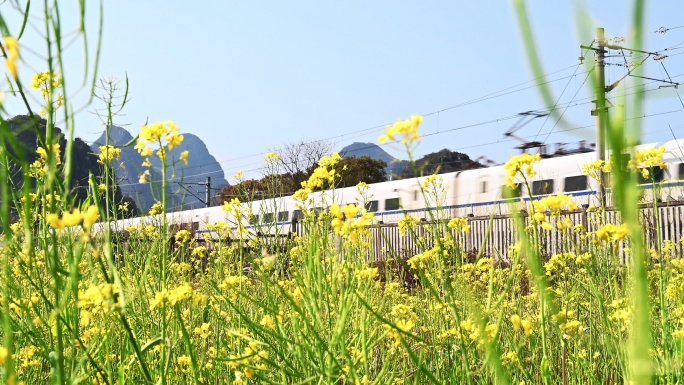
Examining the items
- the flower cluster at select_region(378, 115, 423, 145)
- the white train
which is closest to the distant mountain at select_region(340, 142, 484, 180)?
the flower cluster at select_region(378, 115, 423, 145)

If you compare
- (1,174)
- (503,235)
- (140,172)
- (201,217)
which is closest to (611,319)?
(140,172)

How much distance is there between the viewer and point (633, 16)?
362 mm

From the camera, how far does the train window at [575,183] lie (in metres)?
12.3

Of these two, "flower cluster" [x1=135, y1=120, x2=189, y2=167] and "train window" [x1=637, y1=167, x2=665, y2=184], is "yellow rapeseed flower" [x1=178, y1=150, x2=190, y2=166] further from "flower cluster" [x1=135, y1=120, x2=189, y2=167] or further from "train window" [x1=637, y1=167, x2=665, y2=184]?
"train window" [x1=637, y1=167, x2=665, y2=184]

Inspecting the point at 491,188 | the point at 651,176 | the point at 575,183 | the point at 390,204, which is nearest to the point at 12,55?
the point at 651,176

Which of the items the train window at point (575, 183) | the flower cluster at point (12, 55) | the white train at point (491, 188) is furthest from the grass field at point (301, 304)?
the train window at point (575, 183)

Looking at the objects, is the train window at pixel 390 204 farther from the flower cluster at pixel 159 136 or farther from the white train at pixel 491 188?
the flower cluster at pixel 159 136

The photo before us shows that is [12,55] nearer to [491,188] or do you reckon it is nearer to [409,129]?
[409,129]

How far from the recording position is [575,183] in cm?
1253

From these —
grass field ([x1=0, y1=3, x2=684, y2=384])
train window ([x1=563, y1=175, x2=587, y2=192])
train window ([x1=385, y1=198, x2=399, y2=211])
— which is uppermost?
train window ([x1=563, y1=175, x2=587, y2=192])

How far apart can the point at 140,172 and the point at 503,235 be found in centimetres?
1171

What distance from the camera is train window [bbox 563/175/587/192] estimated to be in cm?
1233

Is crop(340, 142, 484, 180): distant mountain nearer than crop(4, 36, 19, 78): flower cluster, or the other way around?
crop(4, 36, 19, 78): flower cluster

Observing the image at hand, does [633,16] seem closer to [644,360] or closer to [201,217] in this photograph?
[644,360]
